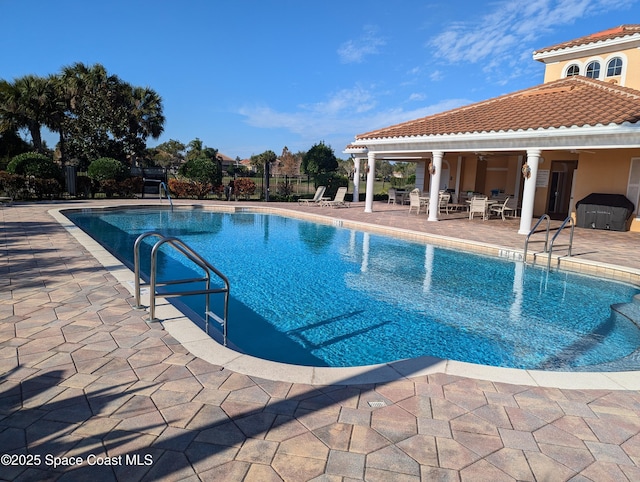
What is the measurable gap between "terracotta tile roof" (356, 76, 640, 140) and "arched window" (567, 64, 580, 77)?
1259 mm

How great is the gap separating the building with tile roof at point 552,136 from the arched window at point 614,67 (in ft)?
0.13

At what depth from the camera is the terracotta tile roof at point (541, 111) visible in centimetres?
1181

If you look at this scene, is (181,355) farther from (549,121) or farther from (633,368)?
(549,121)

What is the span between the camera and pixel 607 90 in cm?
1448

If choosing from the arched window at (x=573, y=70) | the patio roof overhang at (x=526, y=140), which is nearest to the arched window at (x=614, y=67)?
the arched window at (x=573, y=70)

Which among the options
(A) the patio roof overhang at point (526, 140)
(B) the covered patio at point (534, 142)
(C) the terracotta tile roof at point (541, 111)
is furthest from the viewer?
(C) the terracotta tile roof at point (541, 111)

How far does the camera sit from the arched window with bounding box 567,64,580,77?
58.4ft

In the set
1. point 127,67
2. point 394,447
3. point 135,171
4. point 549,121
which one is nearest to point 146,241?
point 394,447

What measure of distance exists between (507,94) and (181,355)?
18931 millimetres

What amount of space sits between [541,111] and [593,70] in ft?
20.2

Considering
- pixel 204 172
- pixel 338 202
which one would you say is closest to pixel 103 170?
pixel 204 172

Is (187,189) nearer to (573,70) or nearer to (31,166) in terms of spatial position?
Answer: (31,166)

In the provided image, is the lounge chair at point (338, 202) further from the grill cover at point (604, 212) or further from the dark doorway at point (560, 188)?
the grill cover at point (604, 212)

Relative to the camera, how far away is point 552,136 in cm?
1202
